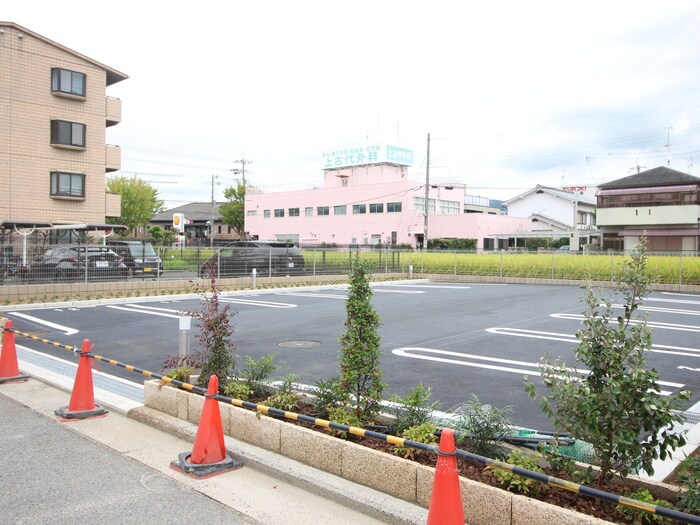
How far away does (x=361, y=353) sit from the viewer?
4832 mm

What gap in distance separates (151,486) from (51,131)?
2995cm

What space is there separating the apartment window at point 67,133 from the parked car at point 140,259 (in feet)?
39.2

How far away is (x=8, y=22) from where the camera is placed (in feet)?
90.6

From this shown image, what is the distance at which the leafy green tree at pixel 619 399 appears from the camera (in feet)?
11.1

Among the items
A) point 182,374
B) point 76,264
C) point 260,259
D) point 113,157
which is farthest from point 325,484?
point 113,157

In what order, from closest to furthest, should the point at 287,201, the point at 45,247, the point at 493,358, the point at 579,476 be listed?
1. the point at 579,476
2. the point at 493,358
3. the point at 45,247
4. the point at 287,201

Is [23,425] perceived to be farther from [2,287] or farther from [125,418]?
[2,287]

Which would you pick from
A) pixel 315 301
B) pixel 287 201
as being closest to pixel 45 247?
pixel 315 301

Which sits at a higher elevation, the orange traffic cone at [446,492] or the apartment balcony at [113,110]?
the apartment balcony at [113,110]

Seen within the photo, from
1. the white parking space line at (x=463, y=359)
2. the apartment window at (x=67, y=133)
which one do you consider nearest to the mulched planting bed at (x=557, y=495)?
the white parking space line at (x=463, y=359)

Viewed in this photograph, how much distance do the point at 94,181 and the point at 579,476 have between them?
106ft

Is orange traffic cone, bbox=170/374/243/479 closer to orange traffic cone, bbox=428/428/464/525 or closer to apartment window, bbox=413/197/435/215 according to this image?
orange traffic cone, bbox=428/428/464/525

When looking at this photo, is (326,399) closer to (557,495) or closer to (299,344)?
(557,495)

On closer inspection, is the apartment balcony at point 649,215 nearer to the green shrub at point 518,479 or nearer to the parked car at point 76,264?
the parked car at point 76,264
